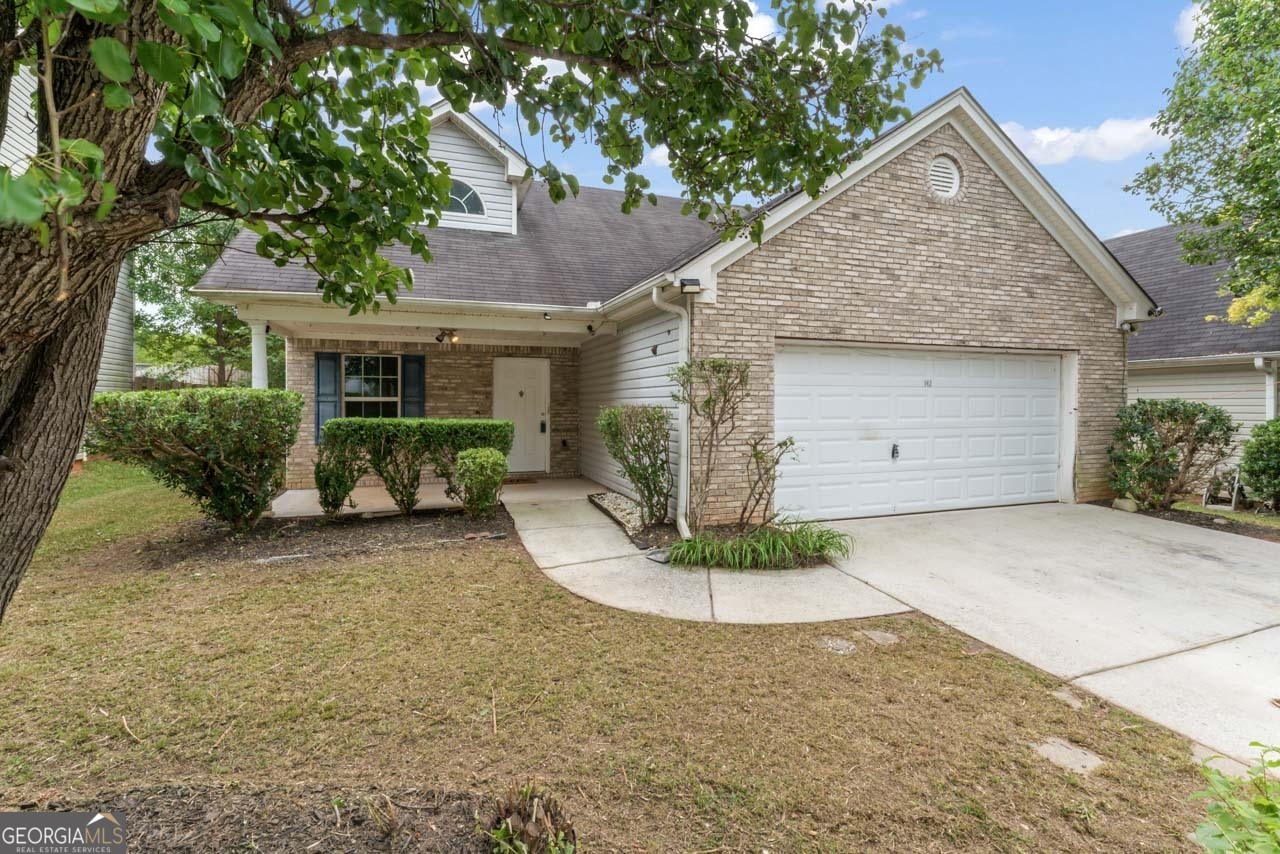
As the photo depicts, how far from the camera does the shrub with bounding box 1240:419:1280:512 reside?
27.1ft

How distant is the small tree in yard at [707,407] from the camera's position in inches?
A: 240

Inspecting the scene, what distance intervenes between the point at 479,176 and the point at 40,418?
9.93 m

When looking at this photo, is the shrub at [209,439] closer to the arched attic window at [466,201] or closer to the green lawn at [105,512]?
the green lawn at [105,512]

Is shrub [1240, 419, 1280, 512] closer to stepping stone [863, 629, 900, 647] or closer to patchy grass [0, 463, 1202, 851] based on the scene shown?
patchy grass [0, 463, 1202, 851]

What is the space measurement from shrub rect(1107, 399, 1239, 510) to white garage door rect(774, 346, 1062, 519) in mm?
883

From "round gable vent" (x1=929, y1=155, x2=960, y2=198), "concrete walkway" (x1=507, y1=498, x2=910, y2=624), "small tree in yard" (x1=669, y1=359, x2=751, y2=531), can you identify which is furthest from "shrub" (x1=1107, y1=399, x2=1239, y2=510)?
"small tree in yard" (x1=669, y1=359, x2=751, y2=531)

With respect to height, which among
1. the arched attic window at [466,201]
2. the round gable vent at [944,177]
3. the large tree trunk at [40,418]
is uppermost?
the arched attic window at [466,201]

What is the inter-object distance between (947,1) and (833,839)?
594cm

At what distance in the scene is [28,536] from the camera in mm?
1655

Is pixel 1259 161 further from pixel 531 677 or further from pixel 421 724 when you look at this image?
pixel 421 724

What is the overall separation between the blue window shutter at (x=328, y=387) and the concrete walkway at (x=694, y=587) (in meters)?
5.25

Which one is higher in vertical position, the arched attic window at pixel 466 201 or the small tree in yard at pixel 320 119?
the arched attic window at pixel 466 201

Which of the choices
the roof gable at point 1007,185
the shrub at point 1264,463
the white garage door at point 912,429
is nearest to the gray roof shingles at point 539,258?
the roof gable at point 1007,185

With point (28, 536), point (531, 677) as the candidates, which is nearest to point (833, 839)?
point (531, 677)
